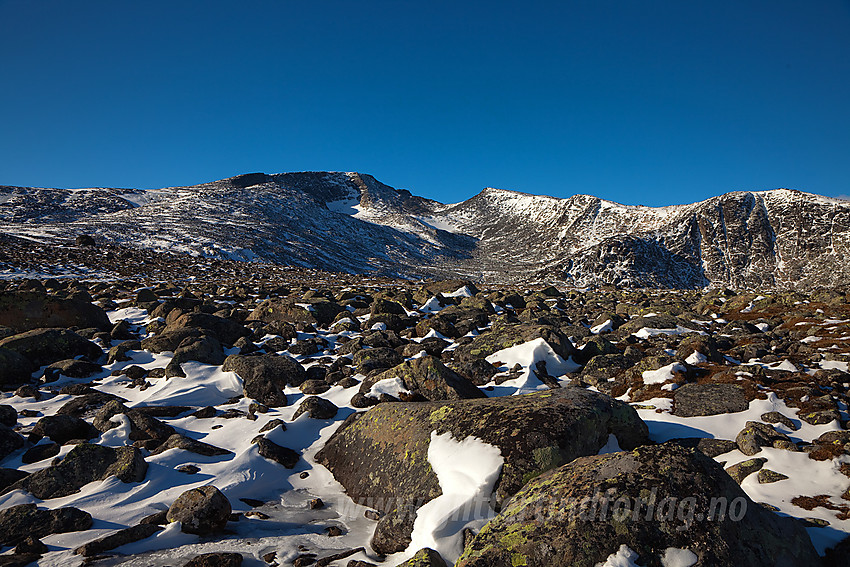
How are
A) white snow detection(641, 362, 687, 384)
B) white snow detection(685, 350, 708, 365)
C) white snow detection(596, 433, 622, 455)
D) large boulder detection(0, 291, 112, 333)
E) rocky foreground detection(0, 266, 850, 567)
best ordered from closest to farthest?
1. rocky foreground detection(0, 266, 850, 567)
2. white snow detection(596, 433, 622, 455)
3. white snow detection(641, 362, 687, 384)
4. white snow detection(685, 350, 708, 365)
5. large boulder detection(0, 291, 112, 333)

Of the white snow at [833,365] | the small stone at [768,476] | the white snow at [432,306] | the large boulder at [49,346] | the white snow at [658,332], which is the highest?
the white snow at [432,306]

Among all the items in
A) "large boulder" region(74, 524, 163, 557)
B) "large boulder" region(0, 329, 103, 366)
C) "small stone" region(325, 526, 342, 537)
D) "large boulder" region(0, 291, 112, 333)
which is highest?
"large boulder" region(0, 291, 112, 333)

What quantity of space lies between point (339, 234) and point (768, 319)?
Answer: 14266cm

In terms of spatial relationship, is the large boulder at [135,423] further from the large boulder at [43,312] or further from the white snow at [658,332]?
the white snow at [658,332]

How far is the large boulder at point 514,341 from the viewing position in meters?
15.4

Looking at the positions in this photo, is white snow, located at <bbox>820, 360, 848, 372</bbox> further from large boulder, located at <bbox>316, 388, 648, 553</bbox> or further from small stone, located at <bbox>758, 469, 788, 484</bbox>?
A: large boulder, located at <bbox>316, 388, 648, 553</bbox>

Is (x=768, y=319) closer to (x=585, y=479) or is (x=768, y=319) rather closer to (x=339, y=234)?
(x=585, y=479)

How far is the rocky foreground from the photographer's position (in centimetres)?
493

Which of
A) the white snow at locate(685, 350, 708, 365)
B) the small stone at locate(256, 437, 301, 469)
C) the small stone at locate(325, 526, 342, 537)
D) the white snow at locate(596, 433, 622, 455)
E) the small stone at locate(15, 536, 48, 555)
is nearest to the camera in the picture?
the small stone at locate(15, 536, 48, 555)

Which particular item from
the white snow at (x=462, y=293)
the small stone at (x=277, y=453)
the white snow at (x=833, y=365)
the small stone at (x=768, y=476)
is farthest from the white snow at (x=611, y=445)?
the white snow at (x=462, y=293)

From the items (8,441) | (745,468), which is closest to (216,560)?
(8,441)

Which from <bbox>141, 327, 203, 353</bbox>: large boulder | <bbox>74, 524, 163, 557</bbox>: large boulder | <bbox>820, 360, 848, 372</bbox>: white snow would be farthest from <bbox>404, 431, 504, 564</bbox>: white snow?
<bbox>141, 327, 203, 353</bbox>: large boulder

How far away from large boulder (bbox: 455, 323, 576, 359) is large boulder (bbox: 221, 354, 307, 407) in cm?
632

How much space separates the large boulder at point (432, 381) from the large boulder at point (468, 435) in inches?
73.0
